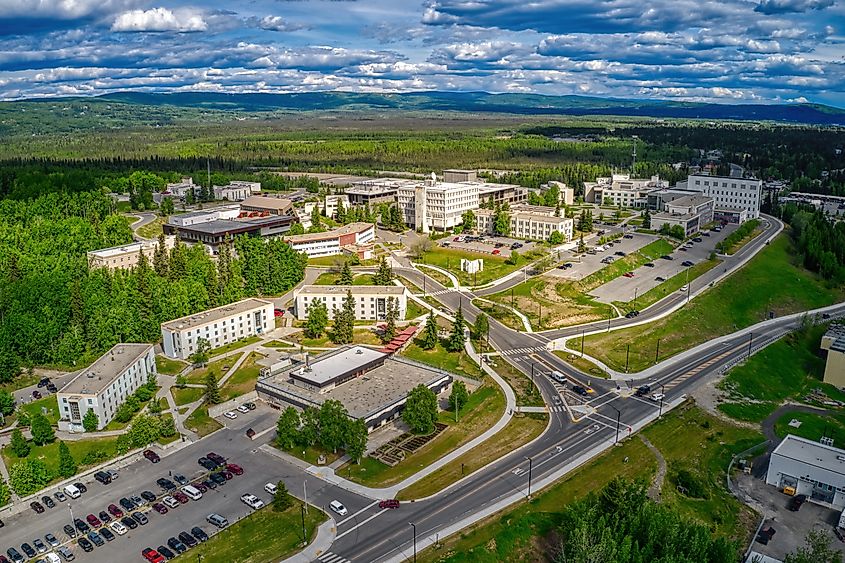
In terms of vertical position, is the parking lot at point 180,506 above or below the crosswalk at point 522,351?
below

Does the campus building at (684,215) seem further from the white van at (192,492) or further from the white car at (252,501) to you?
the white van at (192,492)

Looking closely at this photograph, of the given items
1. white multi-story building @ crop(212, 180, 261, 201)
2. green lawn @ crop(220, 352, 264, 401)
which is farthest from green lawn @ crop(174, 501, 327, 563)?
white multi-story building @ crop(212, 180, 261, 201)

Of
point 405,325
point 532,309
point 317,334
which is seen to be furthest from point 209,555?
point 532,309

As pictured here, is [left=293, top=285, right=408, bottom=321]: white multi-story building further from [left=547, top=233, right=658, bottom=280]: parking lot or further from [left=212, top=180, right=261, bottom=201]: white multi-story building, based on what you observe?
[left=212, top=180, right=261, bottom=201]: white multi-story building

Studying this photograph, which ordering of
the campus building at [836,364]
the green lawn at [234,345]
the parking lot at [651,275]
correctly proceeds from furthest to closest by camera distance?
the parking lot at [651,275] → the green lawn at [234,345] → the campus building at [836,364]

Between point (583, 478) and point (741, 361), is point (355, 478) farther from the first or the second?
point (741, 361)

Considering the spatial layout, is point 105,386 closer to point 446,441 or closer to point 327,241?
point 446,441

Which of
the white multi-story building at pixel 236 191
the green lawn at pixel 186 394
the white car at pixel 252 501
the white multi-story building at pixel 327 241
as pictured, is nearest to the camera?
the white car at pixel 252 501

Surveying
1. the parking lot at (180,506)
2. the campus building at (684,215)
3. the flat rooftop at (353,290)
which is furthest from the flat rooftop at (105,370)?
the campus building at (684,215)
